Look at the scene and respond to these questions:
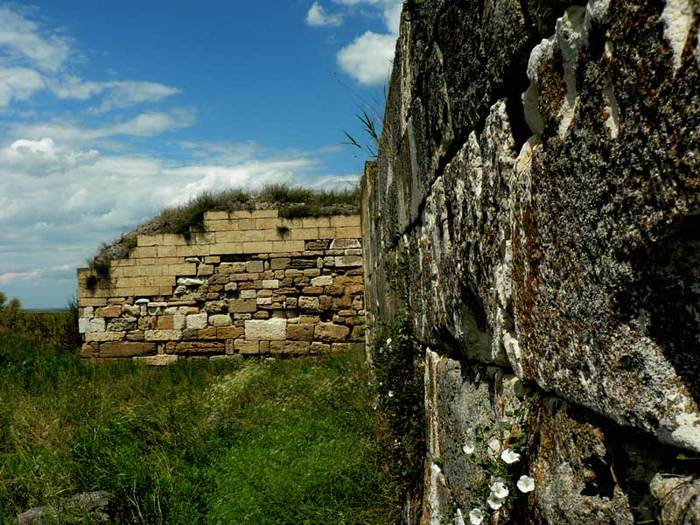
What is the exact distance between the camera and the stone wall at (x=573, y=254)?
0.73 metres

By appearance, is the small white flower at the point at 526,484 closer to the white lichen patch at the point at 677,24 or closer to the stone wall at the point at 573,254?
the stone wall at the point at 573,254

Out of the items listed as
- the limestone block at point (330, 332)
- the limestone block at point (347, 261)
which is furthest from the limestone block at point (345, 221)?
the limestone block at point (330, 332)

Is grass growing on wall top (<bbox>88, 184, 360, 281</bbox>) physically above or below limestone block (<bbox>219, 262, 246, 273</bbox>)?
above

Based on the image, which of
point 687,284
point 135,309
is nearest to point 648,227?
point 687,284

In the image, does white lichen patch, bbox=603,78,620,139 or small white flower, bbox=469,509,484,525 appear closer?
white lichen patch, bbox=603,78,620,139

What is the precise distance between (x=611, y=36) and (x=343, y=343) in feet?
30.1

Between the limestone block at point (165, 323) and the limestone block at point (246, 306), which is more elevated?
the limestone block at point (246, 306)

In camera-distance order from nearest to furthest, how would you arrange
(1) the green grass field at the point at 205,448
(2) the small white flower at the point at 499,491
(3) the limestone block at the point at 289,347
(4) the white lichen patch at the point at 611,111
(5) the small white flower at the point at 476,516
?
(4) the white lichen patch at the point at 611,111, (2) the small white flower at the point at 499,491, (5) the small white flower at the point at 476,516, (1) the green grass field at the point at 205,448, (3) the limestone block at the point at 289,347

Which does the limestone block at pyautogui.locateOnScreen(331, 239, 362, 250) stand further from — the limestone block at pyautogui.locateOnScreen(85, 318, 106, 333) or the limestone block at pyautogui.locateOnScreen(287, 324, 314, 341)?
the limestone block at pyautogui.locateOnScreen(85, 318, 106, 333)

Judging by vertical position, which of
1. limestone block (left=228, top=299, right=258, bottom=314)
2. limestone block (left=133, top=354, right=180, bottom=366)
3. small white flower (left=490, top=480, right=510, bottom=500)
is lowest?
limestone block (left=133, top=354, right=180, bottom=366)

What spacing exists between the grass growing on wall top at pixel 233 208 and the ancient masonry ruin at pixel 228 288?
0.51 ft

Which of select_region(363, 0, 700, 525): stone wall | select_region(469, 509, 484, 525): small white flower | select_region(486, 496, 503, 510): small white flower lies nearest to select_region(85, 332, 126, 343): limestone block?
select_region(363, 0, 700, 525): stone wall

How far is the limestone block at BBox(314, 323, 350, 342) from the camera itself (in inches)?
388

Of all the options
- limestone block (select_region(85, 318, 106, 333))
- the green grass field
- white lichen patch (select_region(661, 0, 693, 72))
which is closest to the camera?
white lichen patch (select_region(661, 0, 693, 72))
